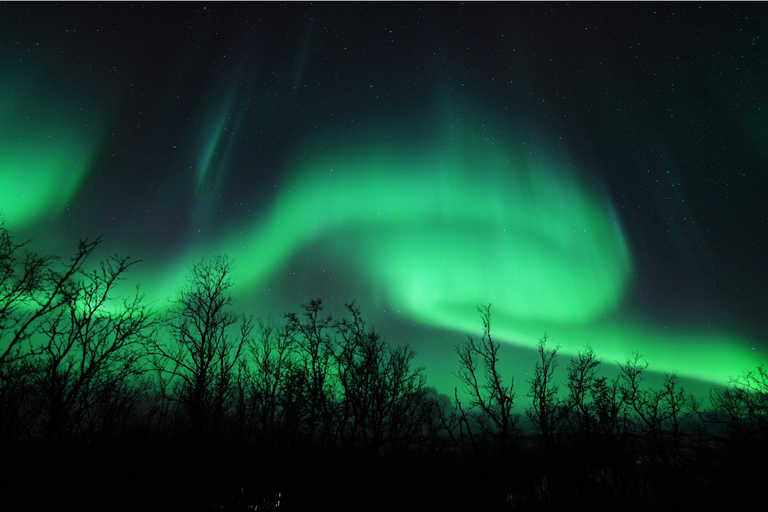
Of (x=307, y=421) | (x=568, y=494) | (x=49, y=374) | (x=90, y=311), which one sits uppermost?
(x=90, y=311)

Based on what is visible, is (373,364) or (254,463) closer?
(254,463)

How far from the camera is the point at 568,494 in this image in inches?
684

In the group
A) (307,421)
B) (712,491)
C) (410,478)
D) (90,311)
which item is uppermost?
(90,311)

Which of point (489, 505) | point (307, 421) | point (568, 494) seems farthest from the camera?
point (307, 421)

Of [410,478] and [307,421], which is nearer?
[410,478]

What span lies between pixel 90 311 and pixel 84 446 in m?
6.12

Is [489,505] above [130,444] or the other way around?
the other way around

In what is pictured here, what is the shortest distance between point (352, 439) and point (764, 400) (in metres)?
35.4

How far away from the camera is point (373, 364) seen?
30078mm

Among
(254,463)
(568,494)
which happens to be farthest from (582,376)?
(254,463)

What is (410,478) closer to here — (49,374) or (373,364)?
(373,364)

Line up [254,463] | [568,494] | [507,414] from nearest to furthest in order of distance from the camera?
[568,494], [254,463], [507,414]

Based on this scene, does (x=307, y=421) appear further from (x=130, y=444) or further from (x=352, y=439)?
(x=130, y=444)

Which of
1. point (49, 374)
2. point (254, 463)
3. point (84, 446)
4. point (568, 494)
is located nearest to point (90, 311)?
point (49, 374)
